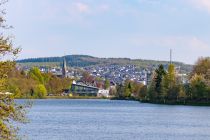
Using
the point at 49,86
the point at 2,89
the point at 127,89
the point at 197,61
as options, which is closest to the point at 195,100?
the point at 197,61

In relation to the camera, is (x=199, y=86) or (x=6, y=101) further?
(x=199, y=86)

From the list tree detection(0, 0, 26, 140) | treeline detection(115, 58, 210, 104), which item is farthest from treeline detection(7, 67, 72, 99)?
tree detection(0, 0, 26, 140)

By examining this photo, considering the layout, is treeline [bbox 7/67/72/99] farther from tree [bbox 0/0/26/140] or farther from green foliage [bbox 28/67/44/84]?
tree [bbox 0/0/26/140]

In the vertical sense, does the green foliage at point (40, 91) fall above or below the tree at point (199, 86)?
below

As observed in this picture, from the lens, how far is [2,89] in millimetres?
13836

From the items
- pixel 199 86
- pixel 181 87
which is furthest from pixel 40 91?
pixel 199 86

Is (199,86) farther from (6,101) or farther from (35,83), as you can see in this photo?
(6,101)

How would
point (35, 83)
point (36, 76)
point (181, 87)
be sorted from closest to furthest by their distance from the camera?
point (181, 87), point (35, 83), point (36, 76)

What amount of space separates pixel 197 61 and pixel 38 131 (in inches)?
3221

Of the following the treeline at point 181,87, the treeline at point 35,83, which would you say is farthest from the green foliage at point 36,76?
the treeline at point 181,87

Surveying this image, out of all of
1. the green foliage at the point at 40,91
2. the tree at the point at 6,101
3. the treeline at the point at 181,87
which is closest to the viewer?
the tree at the point at 6,101

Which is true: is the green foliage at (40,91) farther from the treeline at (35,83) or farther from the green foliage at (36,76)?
the green foliage at (36,76)

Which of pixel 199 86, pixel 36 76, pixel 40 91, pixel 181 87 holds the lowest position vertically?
pixel 40 91

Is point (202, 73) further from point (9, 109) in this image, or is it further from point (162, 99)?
point (9, 109)
